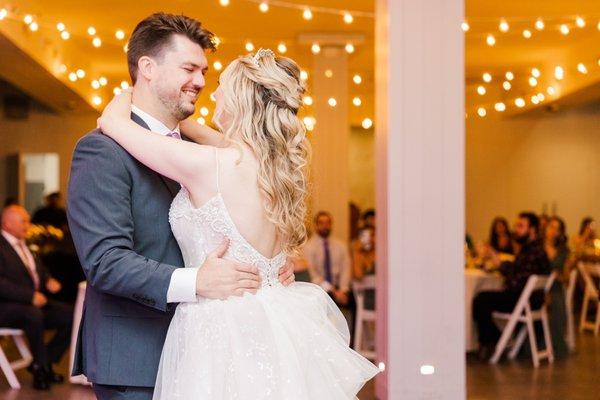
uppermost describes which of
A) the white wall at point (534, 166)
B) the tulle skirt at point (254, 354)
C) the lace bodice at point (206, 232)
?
the white wall at point (534, 166)

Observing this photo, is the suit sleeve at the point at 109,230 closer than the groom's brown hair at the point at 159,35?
Yes

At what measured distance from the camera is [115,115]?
215 centimetres

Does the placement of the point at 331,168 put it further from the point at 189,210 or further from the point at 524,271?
the point at 189,210

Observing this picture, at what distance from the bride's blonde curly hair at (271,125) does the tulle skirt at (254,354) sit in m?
0.20

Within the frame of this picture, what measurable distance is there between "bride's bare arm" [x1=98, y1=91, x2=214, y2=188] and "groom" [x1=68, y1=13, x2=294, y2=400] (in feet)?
0.12

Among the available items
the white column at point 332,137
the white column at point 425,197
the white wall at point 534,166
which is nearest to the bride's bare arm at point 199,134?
the white column at point 425,197

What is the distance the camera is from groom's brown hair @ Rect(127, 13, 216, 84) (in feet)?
7.32

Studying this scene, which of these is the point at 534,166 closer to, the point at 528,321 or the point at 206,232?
the point at 528,321

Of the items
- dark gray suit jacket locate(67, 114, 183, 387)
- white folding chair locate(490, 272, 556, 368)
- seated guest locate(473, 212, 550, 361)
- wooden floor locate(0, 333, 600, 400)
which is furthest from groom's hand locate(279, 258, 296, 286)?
seated guest locate(473, 212, 550, 361)

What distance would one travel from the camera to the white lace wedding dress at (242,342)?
208 centimetres

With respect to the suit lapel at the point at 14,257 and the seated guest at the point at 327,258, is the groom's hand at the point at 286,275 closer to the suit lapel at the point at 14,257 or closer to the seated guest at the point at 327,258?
the suit lapel at the point at 14,257

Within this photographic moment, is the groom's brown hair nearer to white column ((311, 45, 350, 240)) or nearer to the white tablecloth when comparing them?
the white tablecloth

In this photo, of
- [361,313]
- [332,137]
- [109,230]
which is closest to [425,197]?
[361,313]

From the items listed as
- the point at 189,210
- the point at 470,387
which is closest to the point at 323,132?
the point at 470,387
